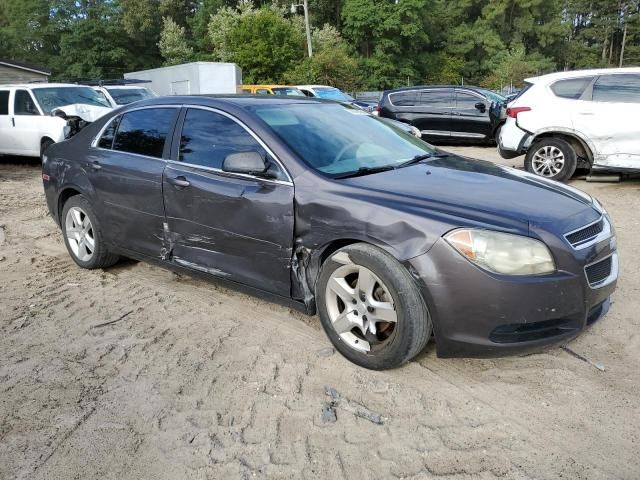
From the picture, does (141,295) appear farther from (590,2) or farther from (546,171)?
(590,2)

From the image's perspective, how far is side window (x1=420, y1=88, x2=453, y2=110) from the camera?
14009mm

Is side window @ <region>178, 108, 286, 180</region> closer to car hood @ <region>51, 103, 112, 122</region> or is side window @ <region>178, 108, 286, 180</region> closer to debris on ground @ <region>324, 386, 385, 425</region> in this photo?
debris on ground @ <region>324, 386, 385, 425</region>

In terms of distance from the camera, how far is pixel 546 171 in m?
8.31

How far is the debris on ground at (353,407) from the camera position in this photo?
273 cm

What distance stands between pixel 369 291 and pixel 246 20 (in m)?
38.1

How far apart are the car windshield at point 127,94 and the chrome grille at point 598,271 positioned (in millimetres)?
11797

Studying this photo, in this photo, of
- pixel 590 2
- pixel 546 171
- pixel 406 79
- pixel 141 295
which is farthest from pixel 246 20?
pixel 590 2

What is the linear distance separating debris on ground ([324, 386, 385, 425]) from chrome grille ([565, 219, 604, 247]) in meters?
1.34

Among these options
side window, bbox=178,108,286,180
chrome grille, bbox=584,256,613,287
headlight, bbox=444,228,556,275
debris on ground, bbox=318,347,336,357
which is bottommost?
debris on ground, bbox=318,347,336,357

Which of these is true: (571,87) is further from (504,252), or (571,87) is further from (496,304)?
(496,304)

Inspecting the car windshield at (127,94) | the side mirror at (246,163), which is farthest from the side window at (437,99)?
the side mirror at (246,163)

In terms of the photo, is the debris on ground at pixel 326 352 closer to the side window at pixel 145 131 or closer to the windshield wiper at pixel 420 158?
the windshield wiper at pixel 420 158

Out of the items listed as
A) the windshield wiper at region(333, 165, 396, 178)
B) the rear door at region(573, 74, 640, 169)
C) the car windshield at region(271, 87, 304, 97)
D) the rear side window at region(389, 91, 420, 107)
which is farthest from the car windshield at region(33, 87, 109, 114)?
the windshield wiper at region(333, 165, 396, 178)

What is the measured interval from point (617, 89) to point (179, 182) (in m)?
6.68
